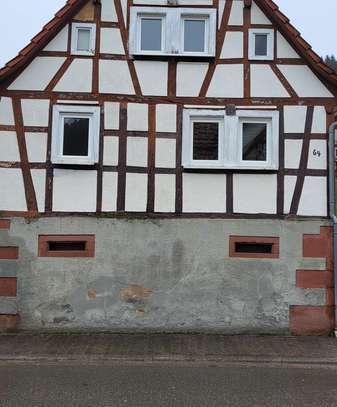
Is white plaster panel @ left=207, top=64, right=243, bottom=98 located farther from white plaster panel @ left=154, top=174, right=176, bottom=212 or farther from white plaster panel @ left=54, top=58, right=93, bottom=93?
white plaster panel @ left=54, top=58, right=93, bottom=93

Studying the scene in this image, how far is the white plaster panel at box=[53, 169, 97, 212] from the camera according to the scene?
1018 cm

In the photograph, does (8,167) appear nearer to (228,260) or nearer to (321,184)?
(228,260)

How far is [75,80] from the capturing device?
407 inches

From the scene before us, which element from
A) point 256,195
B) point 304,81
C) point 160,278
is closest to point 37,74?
point 160,278

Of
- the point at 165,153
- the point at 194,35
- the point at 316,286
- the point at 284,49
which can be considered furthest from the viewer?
the point at 194,35

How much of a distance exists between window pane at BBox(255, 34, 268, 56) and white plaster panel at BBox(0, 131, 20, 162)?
16.4 feet

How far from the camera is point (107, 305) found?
32.9 feet

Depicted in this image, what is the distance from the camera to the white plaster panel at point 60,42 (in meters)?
10.3

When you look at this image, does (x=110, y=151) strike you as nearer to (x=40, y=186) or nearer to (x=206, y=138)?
(x=40, y=186)

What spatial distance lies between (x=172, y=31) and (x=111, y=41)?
121cm

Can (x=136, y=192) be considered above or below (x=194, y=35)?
below

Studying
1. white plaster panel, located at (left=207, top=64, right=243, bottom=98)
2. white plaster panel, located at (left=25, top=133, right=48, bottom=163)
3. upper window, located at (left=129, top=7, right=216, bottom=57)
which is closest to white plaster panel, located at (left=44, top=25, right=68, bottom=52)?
upper window, located at (left=129, top=7, right=216, bottom=57)

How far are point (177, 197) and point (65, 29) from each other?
393 centimetres

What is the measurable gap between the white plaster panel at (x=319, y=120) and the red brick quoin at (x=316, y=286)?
1.89 m
